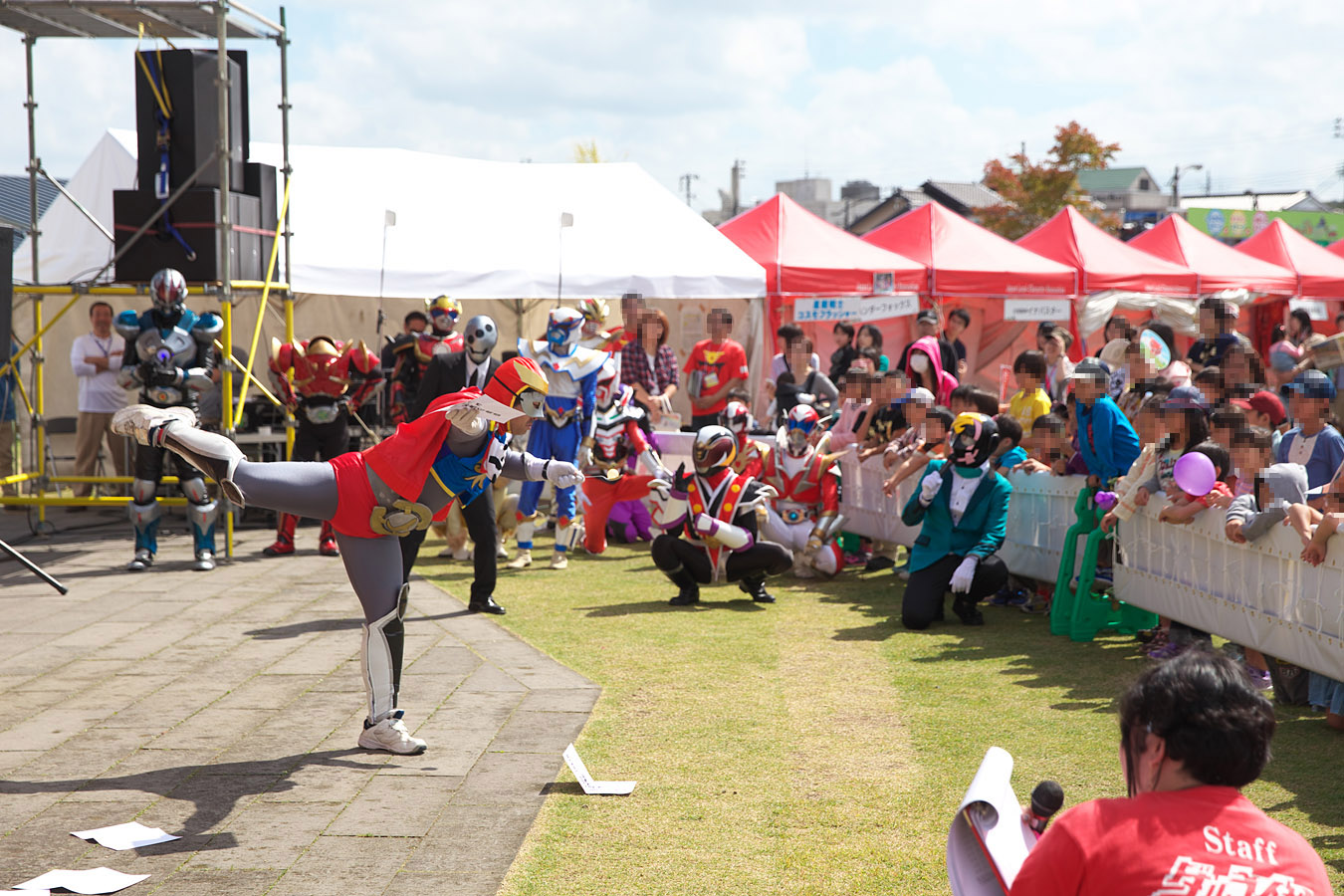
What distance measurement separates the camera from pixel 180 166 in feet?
34.7

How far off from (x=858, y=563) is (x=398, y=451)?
6014 mm

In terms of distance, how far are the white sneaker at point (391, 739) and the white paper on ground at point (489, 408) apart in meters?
1.35

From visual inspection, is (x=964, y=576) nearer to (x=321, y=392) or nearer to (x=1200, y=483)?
(x=1200, y=483)

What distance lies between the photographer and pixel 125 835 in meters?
4.39

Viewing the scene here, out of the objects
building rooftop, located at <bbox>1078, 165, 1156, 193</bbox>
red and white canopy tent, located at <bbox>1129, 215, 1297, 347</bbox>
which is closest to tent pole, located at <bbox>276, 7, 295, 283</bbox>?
red and white canopy tent, located at <bbox>1129, 215, 1297, 347</bbox>

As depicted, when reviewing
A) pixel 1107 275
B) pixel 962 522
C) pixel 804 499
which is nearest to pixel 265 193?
pixel 804 499

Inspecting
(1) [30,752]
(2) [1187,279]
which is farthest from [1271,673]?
(2) [1187,279]

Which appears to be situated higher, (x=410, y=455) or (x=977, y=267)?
(x=977, y=267)

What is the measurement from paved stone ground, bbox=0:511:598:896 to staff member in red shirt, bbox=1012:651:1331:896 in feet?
7.77

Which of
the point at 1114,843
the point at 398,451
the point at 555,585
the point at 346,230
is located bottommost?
the point at 555,585

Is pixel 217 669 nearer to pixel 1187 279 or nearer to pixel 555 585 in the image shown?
pixel 555 585

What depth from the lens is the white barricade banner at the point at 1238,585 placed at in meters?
5.38

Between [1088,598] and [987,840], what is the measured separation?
550 cm

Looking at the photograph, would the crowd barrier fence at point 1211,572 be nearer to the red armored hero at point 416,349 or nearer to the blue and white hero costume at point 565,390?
the blue and white hero costume at point 565,390
